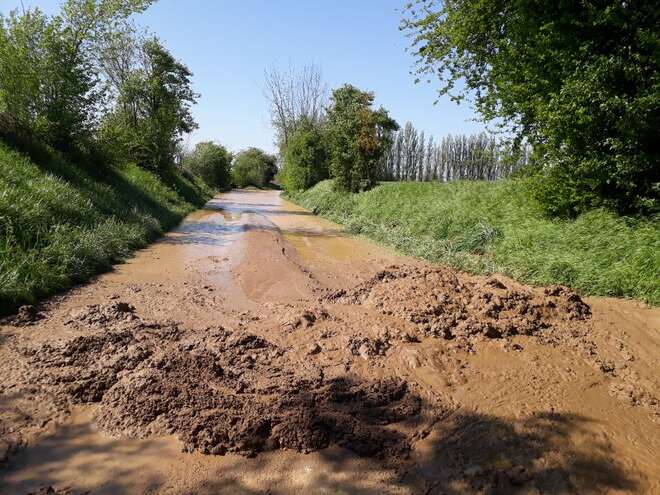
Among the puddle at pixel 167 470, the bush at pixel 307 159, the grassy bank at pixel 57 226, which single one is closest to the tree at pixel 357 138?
the bush at pixel 307 159

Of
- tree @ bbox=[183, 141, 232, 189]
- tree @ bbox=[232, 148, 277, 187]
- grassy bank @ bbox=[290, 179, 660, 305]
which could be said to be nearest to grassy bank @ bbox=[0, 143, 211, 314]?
grassy bank @ bbox=[290, 179, 660, 305]

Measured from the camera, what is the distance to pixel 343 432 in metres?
3.18

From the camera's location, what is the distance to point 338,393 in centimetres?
368

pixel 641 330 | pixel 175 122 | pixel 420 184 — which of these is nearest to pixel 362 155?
pixel 420 184

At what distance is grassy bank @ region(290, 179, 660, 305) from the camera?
6258mm

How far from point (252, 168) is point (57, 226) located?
53.9 m

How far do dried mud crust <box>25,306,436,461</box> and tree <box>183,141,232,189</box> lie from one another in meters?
39.9

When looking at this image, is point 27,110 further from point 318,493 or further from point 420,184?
point 318,493

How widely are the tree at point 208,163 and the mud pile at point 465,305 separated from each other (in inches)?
1542

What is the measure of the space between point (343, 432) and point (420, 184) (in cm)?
1377

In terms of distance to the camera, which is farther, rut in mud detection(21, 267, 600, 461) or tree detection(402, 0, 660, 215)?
tree detection(402, 0, 660, 215)

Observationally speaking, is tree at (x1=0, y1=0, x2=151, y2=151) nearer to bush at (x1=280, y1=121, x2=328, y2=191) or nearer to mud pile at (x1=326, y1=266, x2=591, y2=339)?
mud pile at (x1=326, y1=266, x2=591, y2=339)

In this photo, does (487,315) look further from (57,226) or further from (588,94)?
(57,226)

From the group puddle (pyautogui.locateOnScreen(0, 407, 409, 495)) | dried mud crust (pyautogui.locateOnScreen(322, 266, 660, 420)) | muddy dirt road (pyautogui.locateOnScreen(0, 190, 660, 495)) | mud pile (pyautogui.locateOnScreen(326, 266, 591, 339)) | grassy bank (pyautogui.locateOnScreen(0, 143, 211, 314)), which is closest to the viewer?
puddle (pyautogui.locateOnScreen(0, 407, 409, 495))
